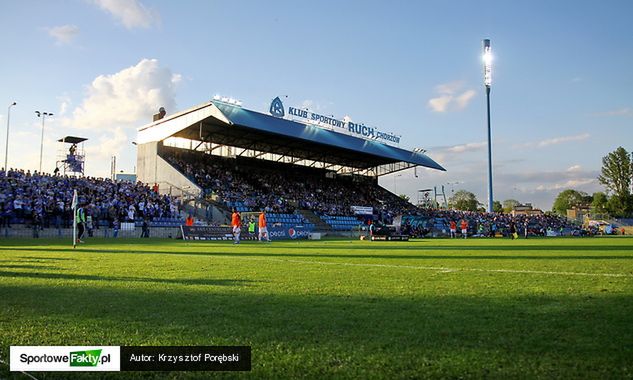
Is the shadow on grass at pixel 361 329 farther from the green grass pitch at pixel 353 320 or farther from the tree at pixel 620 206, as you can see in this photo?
the tree at pixel 620 206

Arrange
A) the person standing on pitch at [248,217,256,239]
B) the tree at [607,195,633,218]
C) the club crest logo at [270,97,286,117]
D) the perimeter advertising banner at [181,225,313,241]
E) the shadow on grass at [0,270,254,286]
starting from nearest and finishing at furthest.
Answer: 1. the shadow on grass at [0,270,254,286]
2. the perimeter advertising banner at [181,225,313,241]
3. the person standing on pitch at [248,217,256,239]
4. the club crest logo at [270,97,286,117]
5. the tree at [607,195,633,218]

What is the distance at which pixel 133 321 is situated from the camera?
4.87 m

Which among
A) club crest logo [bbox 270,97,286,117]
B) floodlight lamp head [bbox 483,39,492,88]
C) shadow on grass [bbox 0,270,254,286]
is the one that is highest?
floodlight lamp head [bbox 483,39,492,88]

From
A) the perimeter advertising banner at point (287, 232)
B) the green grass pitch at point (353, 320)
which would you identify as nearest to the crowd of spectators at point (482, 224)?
the perimeter advertising banner at point (287, 232)

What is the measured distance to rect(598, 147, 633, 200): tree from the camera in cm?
9706

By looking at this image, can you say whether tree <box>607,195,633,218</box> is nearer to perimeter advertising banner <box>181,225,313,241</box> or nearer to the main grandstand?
the main grandstand

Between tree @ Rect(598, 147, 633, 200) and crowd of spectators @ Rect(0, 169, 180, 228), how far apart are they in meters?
93.6

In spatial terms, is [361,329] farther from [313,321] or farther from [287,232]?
[287,232]

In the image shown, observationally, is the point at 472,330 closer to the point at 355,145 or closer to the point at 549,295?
the point at 549,295

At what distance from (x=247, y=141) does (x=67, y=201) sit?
2407cm

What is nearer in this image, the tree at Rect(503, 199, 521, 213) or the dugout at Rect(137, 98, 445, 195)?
the dugout at Rect(137, 98, 445, 195)

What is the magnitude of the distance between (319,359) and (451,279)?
5.42 meters

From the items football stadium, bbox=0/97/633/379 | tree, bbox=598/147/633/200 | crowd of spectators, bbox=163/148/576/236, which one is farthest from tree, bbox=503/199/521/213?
football stadium, bbox=0/97/633/379

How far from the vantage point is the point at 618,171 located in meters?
97.6
